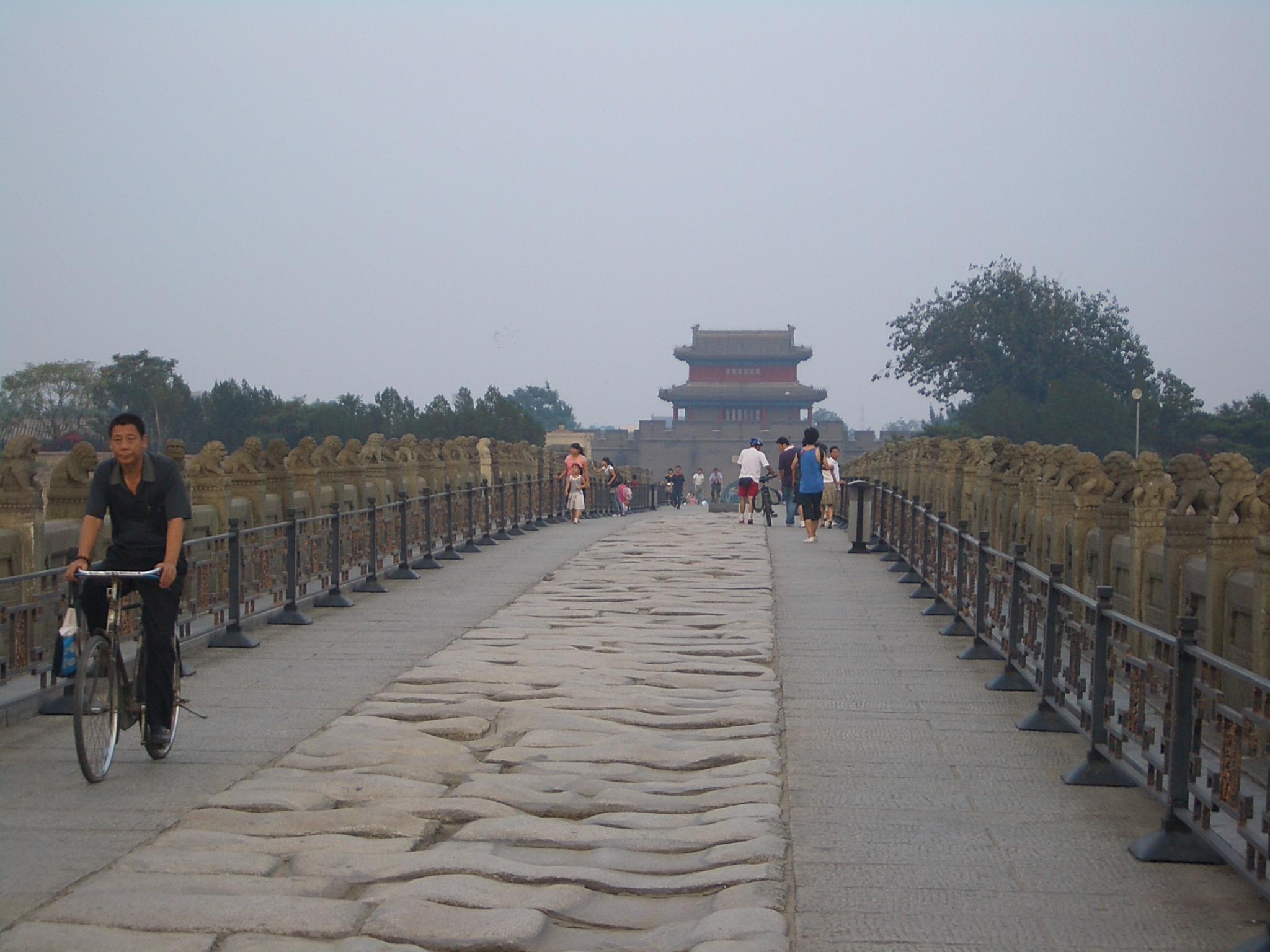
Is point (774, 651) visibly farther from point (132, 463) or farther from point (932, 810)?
point (132, 463)

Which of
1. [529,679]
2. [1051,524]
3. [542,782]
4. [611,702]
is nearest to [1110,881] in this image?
[542,782]

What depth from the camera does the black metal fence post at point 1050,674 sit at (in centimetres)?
554

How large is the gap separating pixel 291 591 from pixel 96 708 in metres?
4.07

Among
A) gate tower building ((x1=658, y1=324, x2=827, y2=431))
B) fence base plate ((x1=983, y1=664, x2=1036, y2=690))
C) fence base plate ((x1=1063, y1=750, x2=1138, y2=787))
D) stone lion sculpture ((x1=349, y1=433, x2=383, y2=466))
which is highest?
gate tower building ((x1=658, y1=324, x2=827, y2=431))

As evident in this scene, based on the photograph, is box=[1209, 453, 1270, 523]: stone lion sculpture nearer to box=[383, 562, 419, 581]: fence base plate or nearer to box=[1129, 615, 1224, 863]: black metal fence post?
box=[1129, 615, 1224, 863]: black metal fence post

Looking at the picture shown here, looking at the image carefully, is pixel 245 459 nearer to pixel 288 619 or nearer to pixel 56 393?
pixel 288 619

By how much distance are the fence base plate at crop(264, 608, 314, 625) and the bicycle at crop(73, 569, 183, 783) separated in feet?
11.7

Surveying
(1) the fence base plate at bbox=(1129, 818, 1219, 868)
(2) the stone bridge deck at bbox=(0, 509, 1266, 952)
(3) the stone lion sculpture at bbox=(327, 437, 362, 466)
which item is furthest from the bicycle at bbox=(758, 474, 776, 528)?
(1) the fence base plate at bbox=(1129, 818, 1219, 868)

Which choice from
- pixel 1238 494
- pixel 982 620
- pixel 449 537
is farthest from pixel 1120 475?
pixel 449 537

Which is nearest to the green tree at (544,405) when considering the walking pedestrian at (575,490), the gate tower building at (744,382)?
the gate tower building at (744,382)

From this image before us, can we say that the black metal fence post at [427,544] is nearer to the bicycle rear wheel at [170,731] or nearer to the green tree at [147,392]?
the bicycle rear wheel at [170,731]

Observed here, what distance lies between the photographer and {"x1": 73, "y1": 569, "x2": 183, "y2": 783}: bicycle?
4.61 meters

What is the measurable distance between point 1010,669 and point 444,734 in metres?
2.99

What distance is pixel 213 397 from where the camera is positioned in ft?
153
